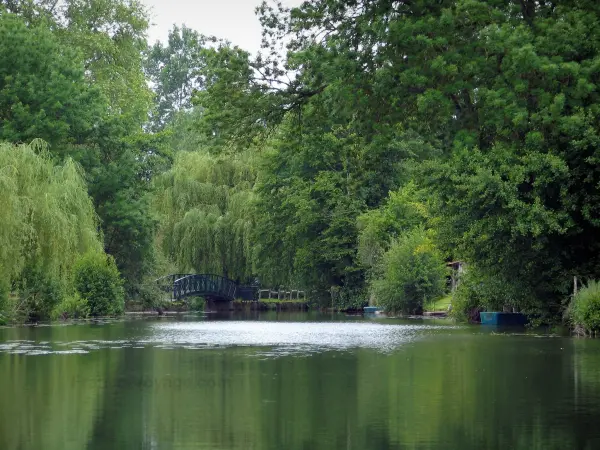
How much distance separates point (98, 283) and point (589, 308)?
23.4 meters

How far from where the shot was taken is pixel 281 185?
62.8 metres

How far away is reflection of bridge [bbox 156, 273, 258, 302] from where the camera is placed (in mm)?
59469

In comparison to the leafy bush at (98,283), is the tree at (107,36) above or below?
above

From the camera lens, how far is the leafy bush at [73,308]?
41906 mm

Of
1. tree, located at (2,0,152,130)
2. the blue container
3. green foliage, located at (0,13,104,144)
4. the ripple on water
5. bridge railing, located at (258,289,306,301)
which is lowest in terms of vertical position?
the ripple on water

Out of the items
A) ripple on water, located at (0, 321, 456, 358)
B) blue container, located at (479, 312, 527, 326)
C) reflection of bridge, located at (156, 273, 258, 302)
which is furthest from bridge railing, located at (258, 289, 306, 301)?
ripple on water, located at (0, 321, 456, 358)

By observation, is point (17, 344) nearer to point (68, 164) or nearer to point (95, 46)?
point (68, 164)

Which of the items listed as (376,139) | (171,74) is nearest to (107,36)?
(376,139)

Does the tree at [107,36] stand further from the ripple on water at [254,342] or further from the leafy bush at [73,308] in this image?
the ripple on water at [254,342]

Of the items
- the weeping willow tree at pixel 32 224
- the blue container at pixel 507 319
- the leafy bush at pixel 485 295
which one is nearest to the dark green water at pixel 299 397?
the weeping willow tree at pixel 32 224

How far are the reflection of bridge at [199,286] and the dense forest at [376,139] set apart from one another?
A: 3.93 feet

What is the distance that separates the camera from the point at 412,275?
5000cm

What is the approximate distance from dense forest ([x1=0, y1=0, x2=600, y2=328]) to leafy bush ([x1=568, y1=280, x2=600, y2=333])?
5 cm

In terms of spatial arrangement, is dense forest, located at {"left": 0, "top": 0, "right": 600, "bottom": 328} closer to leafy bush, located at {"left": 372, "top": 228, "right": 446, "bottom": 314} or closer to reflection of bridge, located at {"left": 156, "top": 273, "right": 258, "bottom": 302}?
leafy bush, located at {"left": 372, "top": 228, "right": 446, "bottom": 314}
